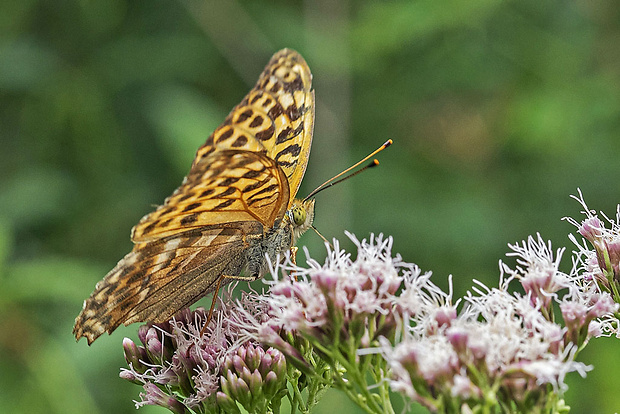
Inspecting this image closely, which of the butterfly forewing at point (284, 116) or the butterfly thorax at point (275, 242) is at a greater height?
the butterfly forewing at point (284, 116)

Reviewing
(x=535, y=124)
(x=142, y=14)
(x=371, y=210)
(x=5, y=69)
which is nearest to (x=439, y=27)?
(x=535, y=124)

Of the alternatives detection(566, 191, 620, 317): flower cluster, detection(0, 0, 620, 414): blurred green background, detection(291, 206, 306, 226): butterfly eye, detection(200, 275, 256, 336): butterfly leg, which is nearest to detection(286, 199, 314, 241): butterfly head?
detection(291, 206, 306, 226): butterfly eye

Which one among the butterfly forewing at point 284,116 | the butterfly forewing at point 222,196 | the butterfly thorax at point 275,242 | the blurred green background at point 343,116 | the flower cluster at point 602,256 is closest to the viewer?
the butterfly forewing at point 222,196

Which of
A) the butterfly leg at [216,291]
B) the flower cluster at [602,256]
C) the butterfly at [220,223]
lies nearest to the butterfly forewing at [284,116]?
the butterfly at [220,223]

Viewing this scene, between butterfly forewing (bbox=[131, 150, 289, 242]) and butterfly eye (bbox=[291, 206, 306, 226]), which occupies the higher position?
butterfly forewing (bbox=[131, 150, 289, 242])

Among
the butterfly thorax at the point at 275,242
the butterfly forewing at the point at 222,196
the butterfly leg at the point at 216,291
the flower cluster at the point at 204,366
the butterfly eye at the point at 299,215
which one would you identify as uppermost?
the butterfly forewing at the point at 222,196

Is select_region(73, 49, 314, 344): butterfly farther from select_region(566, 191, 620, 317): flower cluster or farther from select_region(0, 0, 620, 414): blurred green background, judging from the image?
select_region(0, 0, 620, 414): blurred green background

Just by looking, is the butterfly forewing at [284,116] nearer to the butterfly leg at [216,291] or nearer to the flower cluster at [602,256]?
the butterfly leg at [216,291]
